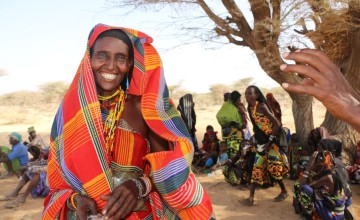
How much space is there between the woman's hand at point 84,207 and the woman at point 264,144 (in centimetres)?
410

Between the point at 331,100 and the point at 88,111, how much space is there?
119cm

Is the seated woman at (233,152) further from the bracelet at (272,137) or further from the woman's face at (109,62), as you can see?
the woman's face at (109,62)

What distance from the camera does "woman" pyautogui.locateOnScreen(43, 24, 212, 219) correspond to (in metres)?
1.90

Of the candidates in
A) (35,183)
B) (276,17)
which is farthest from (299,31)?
(35,183)

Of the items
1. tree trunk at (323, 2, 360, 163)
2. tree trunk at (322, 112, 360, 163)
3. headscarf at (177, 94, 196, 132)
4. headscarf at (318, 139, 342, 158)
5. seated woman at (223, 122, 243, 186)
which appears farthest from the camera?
headscarf at (177, 94, 196, 132)

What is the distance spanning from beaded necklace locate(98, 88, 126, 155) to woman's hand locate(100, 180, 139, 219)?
226 millimetres

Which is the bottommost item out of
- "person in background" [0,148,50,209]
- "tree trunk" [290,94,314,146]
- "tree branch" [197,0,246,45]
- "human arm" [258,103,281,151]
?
"person in background" [0,148,50,209]

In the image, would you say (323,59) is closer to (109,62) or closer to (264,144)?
(109,62)

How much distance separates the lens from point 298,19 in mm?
7125

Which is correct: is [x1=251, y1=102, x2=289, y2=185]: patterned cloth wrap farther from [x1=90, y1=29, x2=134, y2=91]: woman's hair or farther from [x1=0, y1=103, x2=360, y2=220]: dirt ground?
[x1=90, y1=29, x2=134, y2=91]: woman's hair

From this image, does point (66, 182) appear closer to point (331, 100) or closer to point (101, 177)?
point (101, 177)

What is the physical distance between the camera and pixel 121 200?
1.86 meters

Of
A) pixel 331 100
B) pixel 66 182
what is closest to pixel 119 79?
pixel 66 182

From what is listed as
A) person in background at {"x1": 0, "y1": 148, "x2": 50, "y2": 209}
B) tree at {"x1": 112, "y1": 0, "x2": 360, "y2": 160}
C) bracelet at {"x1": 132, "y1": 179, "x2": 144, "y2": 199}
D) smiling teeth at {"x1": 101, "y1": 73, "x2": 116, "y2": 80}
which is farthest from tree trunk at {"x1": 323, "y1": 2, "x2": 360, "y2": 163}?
bracelet at {"x1": 132, "y1": 179, "x2": 144, "y2": 199}
